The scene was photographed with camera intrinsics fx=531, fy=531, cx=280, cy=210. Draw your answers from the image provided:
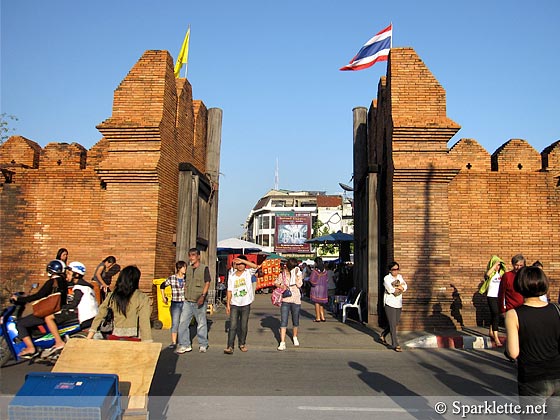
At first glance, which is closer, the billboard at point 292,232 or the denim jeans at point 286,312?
the denim jeans at point 286,312

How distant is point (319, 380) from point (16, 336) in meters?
4.45

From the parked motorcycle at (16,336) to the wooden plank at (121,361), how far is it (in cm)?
380

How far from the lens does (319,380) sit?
24.6ft

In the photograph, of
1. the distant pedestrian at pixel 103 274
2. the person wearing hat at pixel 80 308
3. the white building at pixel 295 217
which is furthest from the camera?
the white building at pixel 295 217

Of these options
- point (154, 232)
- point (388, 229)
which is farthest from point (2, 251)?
point (388, 229)

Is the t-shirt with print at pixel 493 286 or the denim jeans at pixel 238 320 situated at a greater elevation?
the t-shirt with print at pixel 493 286

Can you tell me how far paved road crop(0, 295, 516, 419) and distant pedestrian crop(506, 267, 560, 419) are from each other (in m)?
2.20

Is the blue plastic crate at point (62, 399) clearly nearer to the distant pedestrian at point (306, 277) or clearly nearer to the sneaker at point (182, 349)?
the sneaker at point (182, 349)

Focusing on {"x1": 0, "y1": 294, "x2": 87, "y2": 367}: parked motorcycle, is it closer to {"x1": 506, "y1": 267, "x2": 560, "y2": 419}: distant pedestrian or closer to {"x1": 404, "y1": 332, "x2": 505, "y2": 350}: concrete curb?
{"x1": 404, "y1": 332, "x2": 505, "y2": 350}: concrete curb

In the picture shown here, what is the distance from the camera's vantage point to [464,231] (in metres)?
12.6

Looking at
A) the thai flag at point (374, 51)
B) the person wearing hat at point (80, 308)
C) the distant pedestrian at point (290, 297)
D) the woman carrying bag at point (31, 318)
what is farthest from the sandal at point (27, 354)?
the thai flag at point (374, 51)

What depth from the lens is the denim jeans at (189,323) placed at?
380 inches

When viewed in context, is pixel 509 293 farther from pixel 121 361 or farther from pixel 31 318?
pixel 31 318

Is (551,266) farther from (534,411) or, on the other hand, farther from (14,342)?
(14,342)
